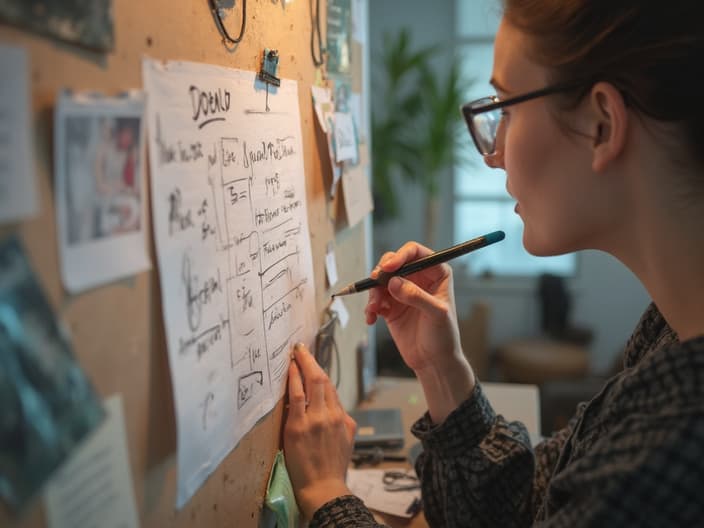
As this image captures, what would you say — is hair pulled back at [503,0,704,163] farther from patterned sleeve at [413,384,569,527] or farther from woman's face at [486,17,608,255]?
patterned sleeve at [413,384,569,527]

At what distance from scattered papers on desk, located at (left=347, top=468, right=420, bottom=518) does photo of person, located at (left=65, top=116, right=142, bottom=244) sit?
708 mm

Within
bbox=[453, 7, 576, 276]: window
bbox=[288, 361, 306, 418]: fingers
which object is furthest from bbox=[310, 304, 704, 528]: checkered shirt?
bbox=[453, 7, 576, 276]: window

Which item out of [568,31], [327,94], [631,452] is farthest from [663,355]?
[327,94]

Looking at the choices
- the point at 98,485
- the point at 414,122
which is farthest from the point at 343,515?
the point at 414,122

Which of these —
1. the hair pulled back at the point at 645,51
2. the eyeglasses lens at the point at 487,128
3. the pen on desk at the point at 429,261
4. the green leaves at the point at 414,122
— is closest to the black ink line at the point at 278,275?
the pen on desk at the point at 429,261

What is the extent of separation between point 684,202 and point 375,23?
351 centimetres

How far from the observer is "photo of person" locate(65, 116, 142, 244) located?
1.47 ft

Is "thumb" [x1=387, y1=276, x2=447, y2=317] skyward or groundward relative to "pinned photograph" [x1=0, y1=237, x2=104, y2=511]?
groundward

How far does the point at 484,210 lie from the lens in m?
3.93

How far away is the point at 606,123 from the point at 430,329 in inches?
16.4

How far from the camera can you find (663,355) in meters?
0.63

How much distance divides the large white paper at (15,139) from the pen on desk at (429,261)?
584 millimetres

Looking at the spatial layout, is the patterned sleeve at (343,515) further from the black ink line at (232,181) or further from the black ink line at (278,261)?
the black ink line at (232,181)

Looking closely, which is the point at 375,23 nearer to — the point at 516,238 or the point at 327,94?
the point at 516,238
